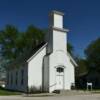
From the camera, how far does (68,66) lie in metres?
39.5

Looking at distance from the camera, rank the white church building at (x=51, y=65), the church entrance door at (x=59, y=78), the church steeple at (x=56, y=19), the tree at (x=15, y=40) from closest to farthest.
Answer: the white church building at (x=51, y=65) → the church entrance door at (x=59, y=78) → the church steeple at (x=56, y=19) → the tree at (x=15, y=40)

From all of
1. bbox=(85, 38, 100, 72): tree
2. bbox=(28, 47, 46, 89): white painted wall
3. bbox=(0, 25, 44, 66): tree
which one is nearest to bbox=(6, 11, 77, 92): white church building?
Result: bbox=(28, 47, 46, 89): white painted wall

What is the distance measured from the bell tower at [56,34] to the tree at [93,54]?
18.6 meters

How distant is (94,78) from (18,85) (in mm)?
26465

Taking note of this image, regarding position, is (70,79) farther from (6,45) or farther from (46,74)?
(6,45)

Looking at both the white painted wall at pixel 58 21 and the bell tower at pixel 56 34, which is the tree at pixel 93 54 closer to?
the white painted wall at pixel 58 21

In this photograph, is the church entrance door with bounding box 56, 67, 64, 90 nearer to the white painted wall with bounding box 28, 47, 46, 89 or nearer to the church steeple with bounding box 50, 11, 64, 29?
the white painted wall with bounding box 28, 47, 46, 89

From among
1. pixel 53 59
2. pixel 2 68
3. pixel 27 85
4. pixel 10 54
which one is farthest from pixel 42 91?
pixel 2 68

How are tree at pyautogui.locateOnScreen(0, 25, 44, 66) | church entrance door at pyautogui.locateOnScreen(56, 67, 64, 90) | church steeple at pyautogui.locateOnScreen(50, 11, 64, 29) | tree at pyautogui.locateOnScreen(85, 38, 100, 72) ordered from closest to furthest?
church entrance door at pyautogui.locateOnScreen(56, 67, 64, 90)
church steeple at pyautogui.locateOnScreen(50, 11, 64, 29)
tree at pyautogui.locateOnScreen(85, 38, 100, 72)
tree at pyautogui.locateOnScreen(0, 25, 44, 66)

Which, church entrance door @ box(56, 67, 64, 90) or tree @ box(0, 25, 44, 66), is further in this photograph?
tree @ box(0, 25, 44, 66)

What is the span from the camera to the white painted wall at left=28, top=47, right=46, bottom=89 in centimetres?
3778

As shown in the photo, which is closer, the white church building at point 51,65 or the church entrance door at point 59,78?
the white church building at point 51,65

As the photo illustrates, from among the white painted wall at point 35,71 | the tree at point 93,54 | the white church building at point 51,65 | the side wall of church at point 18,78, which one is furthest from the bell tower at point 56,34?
the tree at point 93,54

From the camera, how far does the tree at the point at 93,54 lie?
186 feet
